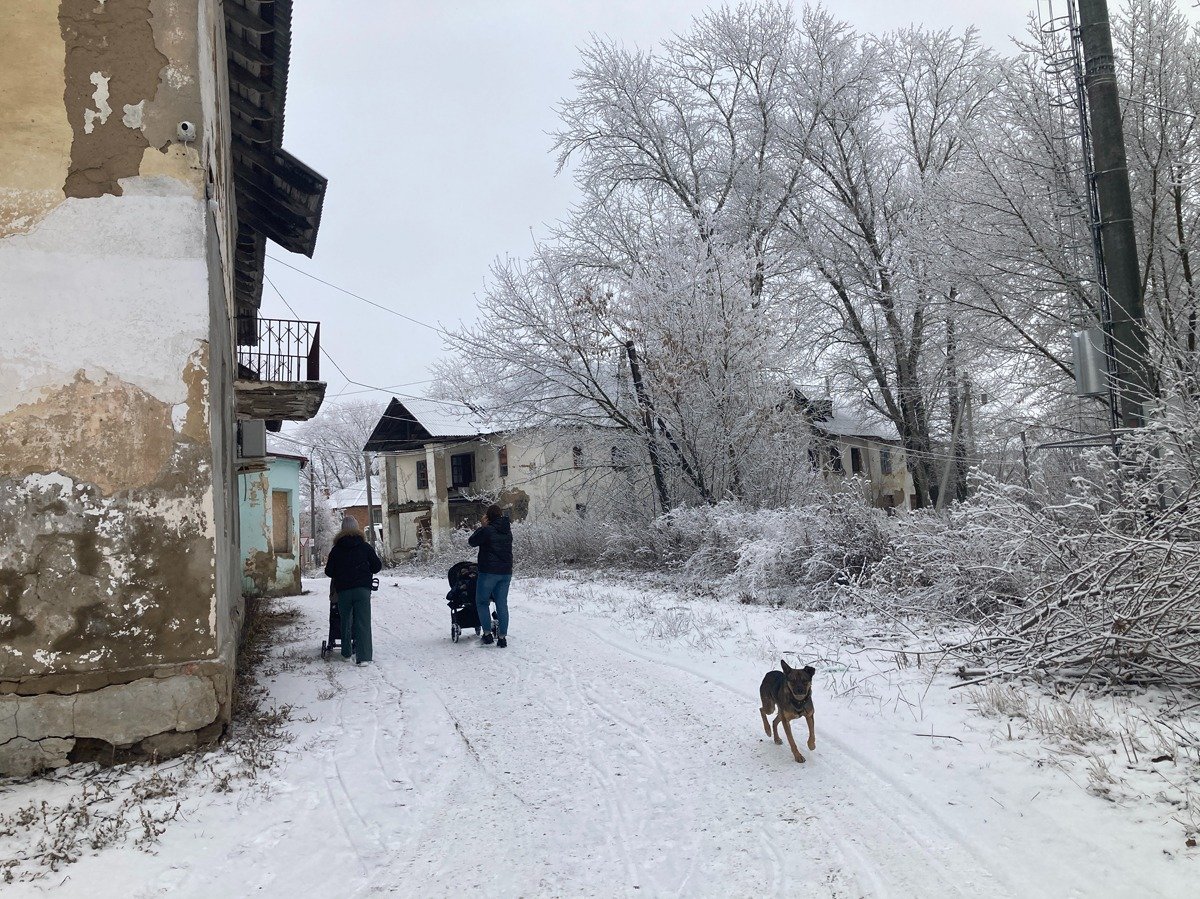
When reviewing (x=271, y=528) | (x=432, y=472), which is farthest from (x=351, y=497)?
(x=271, y=528)

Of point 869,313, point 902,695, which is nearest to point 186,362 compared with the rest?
point 902,695

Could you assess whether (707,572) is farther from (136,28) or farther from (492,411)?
(136,28)

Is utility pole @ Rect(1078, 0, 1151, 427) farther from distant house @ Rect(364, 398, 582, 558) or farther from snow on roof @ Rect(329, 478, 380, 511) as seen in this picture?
snow on roof @ Rect(329, 478, 380, 511)

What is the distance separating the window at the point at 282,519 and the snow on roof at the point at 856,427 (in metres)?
15.2

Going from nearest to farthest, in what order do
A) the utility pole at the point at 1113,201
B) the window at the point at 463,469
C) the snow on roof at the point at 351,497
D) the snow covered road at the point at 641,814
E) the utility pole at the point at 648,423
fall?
the snow covered road at the point at 641,814 → the utility pole at the point at 1113,201 → the utility pole at the point at 648,423 → the window at the point at 463,469 → the snow on roof at the point at 351,497

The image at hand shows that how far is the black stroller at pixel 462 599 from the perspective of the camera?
426 inches

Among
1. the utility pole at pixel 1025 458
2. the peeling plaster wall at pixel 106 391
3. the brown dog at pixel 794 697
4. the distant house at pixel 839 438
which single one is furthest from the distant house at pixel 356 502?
the brown dog at pixel 794 697

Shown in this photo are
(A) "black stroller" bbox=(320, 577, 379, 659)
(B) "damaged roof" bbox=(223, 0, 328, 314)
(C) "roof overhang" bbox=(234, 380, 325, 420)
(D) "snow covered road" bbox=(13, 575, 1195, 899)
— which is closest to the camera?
(D) "snow covered road" bbox=(13, 575, 1195, 899)

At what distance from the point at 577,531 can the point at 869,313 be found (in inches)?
380

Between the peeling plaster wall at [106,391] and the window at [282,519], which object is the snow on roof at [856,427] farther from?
the peeling plaster wall at [106,391]

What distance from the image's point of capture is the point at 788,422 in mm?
17938

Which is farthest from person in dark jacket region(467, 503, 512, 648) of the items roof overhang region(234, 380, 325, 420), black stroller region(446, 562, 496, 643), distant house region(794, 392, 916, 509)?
distant house region(794, 392, 916, 509)

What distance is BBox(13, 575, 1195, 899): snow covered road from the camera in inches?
149

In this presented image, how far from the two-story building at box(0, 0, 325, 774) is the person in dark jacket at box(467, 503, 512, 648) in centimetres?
368
